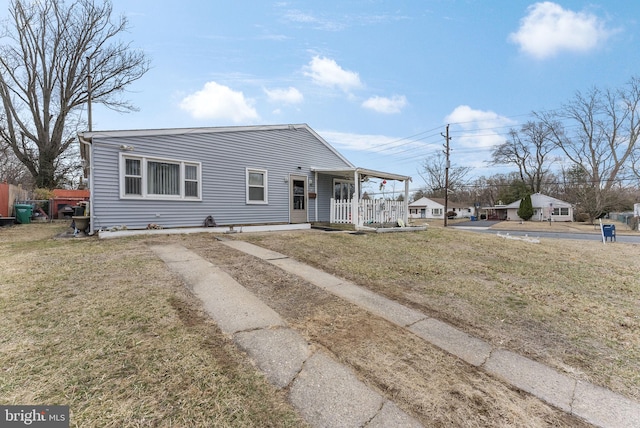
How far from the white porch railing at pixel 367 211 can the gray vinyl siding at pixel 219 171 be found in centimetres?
147

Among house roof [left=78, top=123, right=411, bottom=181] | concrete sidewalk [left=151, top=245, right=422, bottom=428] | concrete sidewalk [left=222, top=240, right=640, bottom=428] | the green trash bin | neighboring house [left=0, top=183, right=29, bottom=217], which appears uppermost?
house roof [left=78, top=123, right=411, bottom=181]

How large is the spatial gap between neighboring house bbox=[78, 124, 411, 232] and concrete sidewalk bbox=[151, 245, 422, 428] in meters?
6.31

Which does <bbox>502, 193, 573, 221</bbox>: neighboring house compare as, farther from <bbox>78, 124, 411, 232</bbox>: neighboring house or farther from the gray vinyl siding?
the gray vinyl siding

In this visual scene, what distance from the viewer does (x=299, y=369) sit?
2160mm

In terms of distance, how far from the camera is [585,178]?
37906 mm

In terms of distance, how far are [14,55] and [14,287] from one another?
72.9 feet

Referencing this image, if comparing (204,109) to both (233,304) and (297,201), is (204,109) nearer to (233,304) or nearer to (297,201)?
(297,201)

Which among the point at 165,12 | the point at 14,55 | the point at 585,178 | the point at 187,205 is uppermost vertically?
the point at 14,55

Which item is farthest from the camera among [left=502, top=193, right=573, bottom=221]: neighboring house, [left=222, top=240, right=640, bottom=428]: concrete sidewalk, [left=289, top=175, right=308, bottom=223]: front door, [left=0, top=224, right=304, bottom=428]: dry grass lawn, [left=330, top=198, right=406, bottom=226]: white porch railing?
[left=502, top=193, right=573, bottom=221]: neighboring house

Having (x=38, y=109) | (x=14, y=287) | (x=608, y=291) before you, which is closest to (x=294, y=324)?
(x=14, y=287)

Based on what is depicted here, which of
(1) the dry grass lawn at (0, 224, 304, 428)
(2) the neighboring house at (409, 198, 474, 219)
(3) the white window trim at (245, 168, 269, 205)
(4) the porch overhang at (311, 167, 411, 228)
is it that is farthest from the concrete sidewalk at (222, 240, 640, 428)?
(2) the neighboring house at (409, 198, 474, 219)

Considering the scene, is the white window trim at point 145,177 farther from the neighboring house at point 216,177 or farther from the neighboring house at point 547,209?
the neighboring house at point 547,209

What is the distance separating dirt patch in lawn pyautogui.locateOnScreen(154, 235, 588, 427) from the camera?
1.82 m

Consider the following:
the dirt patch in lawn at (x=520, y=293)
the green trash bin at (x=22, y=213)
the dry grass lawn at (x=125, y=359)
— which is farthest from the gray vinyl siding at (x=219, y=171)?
the green trash bin at (x=22, y=213)
